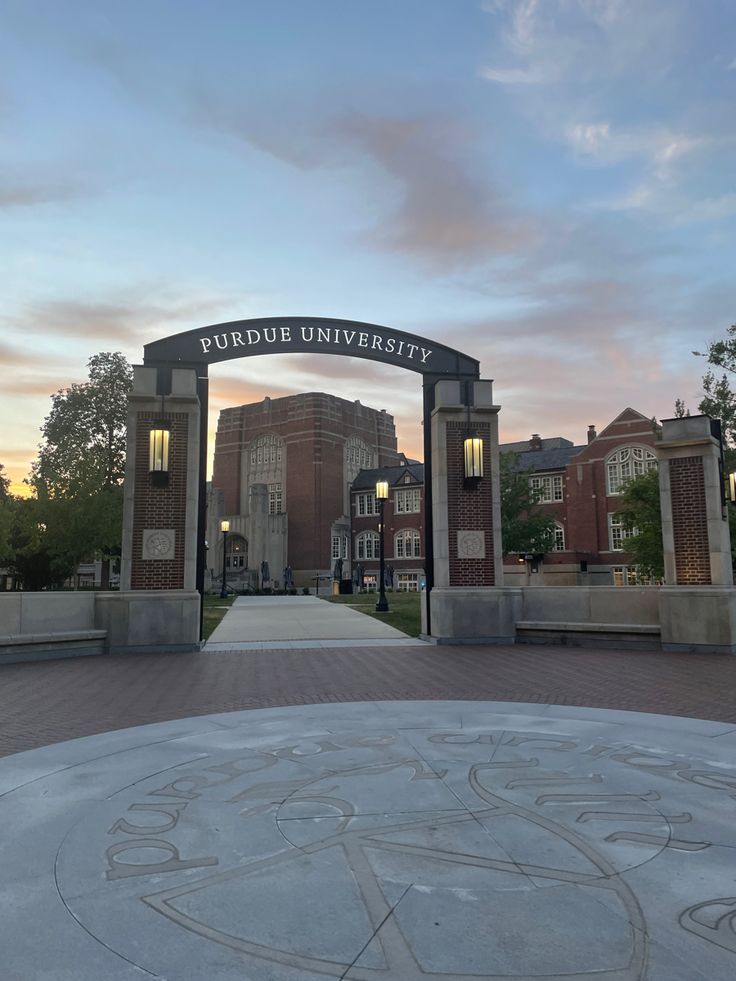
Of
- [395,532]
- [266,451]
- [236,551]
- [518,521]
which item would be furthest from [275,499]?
[518,521]

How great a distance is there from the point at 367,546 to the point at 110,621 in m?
54.0

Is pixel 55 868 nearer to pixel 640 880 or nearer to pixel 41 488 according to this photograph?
pixel 640 880

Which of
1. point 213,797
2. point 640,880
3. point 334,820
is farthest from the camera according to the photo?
point 213,797

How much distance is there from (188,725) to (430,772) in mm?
3005

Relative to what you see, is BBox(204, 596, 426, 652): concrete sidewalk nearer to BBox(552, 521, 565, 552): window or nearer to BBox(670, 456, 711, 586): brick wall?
BBox(670, 456, 711, 586): brick wall

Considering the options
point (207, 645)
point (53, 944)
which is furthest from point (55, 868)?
point (207, 645)

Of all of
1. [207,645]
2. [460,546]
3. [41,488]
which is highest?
[41,488]

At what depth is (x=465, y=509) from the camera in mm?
15469

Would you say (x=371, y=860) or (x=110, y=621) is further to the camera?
(x=110, y=621)

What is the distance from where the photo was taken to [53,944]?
2.80 m

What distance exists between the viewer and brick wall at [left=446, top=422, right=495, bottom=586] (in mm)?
15211

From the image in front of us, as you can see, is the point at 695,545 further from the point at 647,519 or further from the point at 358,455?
the point at 358,455

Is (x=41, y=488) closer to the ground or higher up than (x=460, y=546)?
higher up

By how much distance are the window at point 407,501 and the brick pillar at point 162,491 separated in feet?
160
